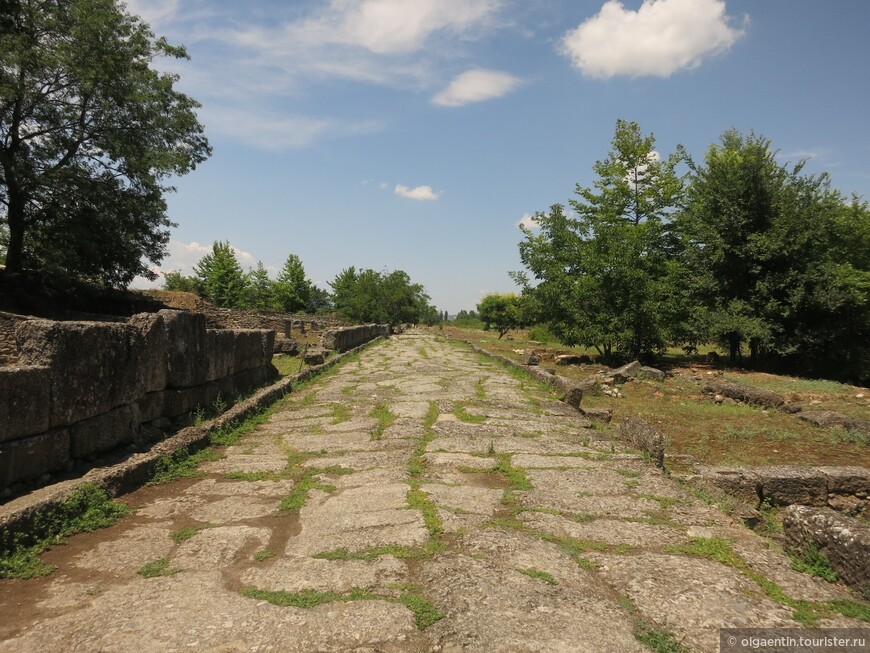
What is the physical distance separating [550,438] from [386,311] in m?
39.7

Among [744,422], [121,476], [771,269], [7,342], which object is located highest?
[771,269]

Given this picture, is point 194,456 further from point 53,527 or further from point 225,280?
point 225,280

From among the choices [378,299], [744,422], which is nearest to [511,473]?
[744,422]

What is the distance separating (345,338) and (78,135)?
428 inches

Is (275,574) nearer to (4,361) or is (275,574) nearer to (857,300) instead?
(4,361)

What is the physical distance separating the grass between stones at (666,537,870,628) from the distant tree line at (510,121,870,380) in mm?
13747

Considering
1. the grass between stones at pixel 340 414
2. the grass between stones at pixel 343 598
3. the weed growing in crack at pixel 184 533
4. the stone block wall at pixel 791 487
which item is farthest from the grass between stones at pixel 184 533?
the stone block wall at pixel 791 487

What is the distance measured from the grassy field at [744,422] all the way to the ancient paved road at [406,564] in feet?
8.01

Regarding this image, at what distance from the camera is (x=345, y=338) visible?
1802 centimetres

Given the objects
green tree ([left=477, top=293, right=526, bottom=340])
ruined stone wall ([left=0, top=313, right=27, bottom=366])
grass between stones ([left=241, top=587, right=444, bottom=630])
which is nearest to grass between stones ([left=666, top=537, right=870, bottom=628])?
grass between stones ([left=241, top=587, right=444, bottom=630])

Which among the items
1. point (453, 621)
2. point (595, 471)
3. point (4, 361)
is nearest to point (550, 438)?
point (595, 471)

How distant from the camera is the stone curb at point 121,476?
3.10 meters

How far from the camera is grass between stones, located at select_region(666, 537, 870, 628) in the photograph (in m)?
2.47

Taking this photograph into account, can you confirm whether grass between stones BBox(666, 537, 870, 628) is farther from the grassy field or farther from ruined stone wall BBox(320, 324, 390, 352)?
ruined stone wall BBox(320, 324, 390, 352)
